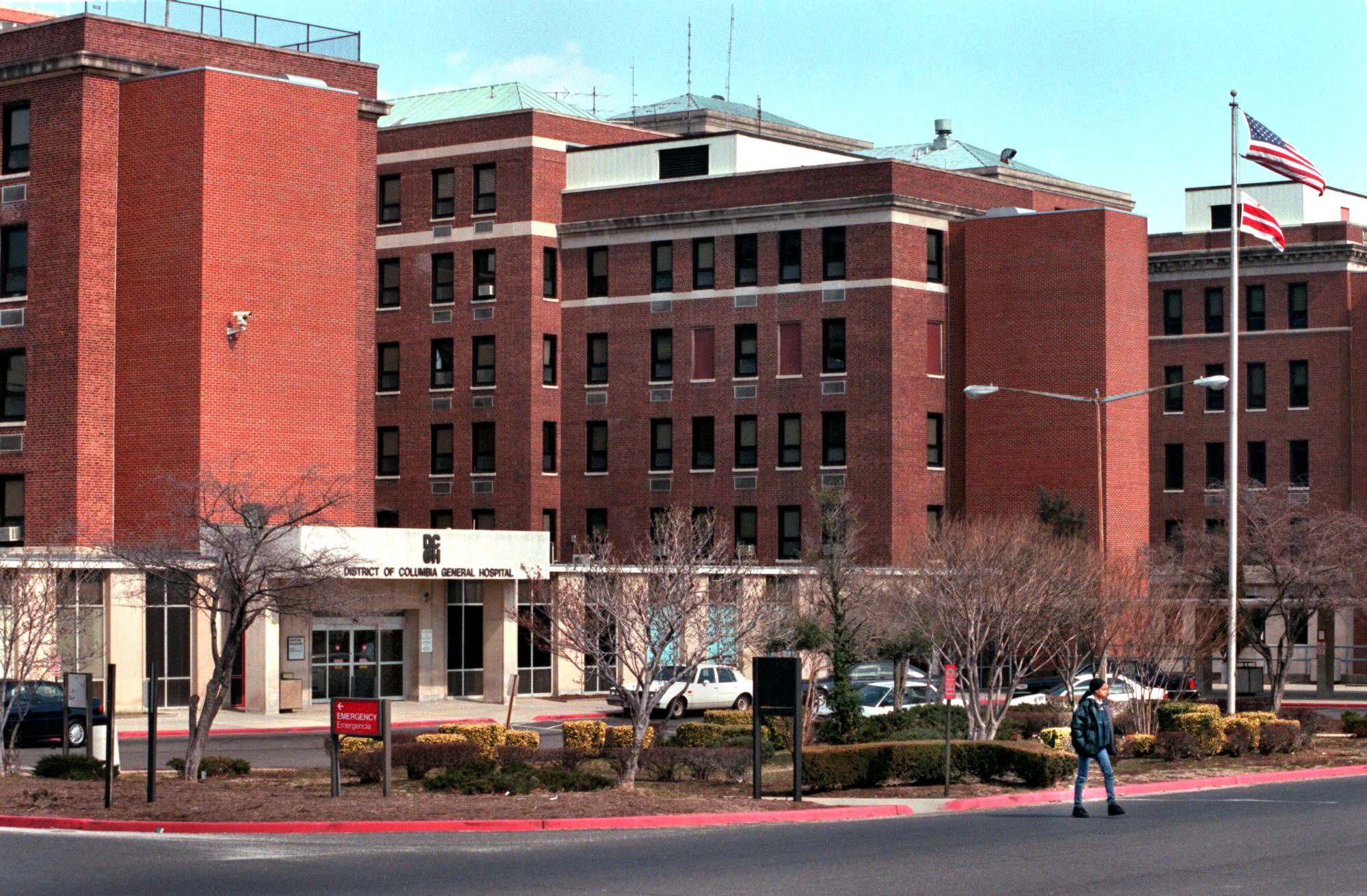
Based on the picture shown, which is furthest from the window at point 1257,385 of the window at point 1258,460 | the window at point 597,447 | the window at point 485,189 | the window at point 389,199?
the window at point 389,199

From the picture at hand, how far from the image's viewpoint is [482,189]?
72625 mm

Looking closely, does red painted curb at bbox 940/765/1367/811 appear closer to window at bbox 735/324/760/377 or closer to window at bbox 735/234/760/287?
window at bbox 735/324/760/377

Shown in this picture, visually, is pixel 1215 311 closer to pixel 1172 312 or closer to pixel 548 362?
pixel 1172 312

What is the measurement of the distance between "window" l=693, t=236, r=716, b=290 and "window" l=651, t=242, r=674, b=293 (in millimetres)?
1012

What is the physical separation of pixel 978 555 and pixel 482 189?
3782 cm

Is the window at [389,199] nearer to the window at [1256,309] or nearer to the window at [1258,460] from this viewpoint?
the window at [1256,309]

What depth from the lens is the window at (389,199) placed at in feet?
245

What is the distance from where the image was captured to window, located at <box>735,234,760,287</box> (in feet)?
230

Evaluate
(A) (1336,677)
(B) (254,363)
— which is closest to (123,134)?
(B) (254,363)

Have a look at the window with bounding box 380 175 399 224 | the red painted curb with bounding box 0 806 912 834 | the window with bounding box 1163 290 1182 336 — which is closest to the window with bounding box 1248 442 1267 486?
the window with bounding box 1163 290 1182 336

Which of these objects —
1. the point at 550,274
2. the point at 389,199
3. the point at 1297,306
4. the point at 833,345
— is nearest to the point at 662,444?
the point at 550,274

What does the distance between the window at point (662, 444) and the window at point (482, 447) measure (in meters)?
6.29

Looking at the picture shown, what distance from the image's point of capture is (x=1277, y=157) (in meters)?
40.3

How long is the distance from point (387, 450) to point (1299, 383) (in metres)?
39.2
